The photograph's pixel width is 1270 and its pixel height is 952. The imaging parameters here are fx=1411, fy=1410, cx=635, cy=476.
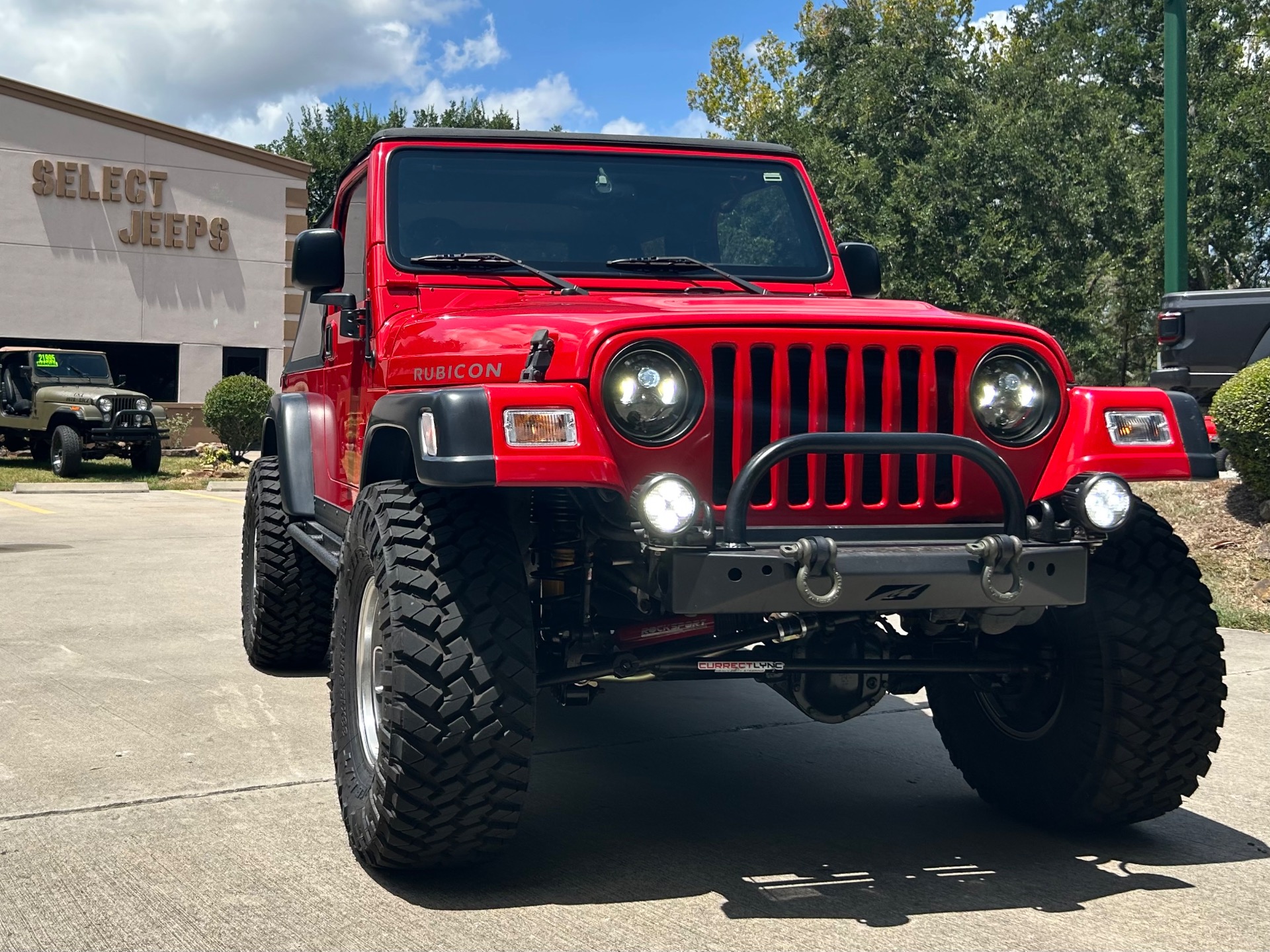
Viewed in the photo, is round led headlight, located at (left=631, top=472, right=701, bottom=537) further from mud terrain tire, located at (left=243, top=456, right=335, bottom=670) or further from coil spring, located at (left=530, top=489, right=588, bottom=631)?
mud terrain tire, located at (left=243, top=456, right=335, bottom=670)

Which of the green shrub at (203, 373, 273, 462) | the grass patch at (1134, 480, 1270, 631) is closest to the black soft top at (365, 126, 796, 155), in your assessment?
the grass patch at (1134, 480, 1270, 631)

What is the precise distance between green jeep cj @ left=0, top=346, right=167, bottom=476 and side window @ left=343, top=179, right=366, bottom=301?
1560 cm

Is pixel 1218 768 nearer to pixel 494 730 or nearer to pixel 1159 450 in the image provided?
pixel 1159 450

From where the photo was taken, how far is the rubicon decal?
12.7 feet

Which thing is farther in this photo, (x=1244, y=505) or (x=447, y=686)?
(x=1244, y=505)

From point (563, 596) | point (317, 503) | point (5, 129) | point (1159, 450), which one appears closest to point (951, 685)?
point (1159, 450)

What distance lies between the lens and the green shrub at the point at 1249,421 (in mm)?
8984

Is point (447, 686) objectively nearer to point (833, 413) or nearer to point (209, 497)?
point (833, 413)

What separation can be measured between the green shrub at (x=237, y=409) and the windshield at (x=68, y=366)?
1665mm

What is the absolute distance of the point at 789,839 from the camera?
416cm

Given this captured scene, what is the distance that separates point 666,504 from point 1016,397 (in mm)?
1099

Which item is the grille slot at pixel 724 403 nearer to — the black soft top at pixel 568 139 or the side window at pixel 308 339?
the black soft top at pixel 568 139

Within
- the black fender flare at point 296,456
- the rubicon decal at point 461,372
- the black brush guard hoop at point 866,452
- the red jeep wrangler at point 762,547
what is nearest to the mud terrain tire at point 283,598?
the black fender flare at point 296,456

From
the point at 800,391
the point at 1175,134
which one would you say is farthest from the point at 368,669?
the point at 1175,134
